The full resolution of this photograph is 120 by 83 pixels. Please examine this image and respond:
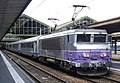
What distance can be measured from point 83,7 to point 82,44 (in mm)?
10949

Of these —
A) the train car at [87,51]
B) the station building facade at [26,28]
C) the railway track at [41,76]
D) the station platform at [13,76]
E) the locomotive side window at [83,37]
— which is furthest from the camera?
the station building facade at [26,28]

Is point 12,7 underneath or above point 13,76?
above

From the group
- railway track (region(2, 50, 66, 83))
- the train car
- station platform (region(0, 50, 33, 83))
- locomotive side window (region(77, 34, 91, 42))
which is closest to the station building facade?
railway track (region(2, 50, 66, 83))

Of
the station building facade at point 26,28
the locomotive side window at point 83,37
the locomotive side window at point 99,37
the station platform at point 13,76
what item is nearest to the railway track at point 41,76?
the station platform at point 13,76

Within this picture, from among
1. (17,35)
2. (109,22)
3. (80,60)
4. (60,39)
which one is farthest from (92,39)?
(17,35)

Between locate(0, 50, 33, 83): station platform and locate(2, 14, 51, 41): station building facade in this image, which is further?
locate(2, 14, 51, 41): station building facade

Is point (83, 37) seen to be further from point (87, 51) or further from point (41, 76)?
point (41, 76)

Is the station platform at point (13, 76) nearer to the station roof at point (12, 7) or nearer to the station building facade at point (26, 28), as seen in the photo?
the station roof at point (12, 7)

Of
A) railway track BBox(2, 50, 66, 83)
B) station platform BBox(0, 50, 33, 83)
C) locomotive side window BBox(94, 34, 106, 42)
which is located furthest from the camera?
locomotive side window BBox(94, 34, 106, 42)

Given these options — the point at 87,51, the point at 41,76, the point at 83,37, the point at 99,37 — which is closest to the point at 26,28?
the point at 41,76

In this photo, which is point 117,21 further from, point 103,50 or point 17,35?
point 17,35

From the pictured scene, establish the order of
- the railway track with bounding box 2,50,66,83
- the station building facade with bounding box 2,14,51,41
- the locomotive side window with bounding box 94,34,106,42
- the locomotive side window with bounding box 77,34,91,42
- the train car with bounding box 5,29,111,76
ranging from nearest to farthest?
1. the railway track with bounding box 2,50,66,83
2. the train car with bounding box 5,29,111,76
3. the locomotive side window with bounding box 77,34,91,42
4. the locomotive side window with bounding box 94,34,106,42
5. the station building facade with bounding box 2,14,51,41

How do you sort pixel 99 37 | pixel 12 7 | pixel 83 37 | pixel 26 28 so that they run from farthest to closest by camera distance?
pixel 26 28
pixel 12 7
pixel 99 37
pixel 83 37

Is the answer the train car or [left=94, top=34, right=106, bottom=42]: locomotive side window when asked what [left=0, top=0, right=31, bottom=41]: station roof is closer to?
the train car
